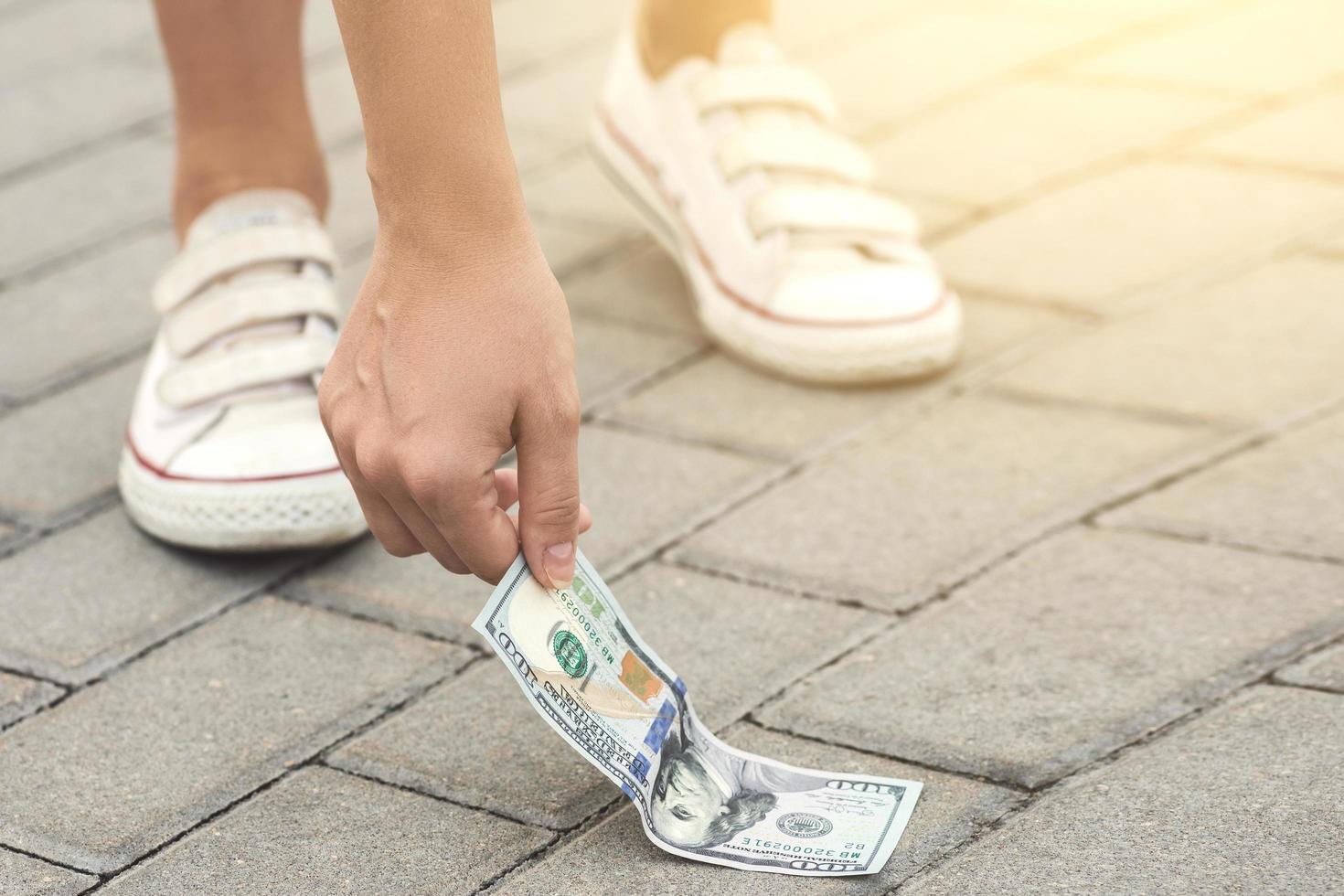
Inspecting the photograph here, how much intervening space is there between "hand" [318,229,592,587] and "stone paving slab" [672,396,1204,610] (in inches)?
19.7

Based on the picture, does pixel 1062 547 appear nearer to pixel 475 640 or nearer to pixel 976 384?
pixel 976 384

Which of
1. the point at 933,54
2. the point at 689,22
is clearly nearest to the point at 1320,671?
the point at 689,22

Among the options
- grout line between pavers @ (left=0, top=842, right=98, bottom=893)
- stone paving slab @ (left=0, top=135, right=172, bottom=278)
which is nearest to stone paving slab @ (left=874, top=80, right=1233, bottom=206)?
stone paving slab @ (left=0, top=135, right=172, bottom=278)

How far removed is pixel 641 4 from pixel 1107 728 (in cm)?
133

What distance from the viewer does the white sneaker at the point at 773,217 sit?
191 centimetres

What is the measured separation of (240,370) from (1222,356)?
114cm

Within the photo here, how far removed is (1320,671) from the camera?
134 cm

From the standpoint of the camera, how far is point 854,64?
2.98 metres

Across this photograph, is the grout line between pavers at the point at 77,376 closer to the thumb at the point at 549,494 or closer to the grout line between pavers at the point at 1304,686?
the thumb at the point at 549,494

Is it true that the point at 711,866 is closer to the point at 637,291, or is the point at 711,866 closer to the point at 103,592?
the point at 103,592

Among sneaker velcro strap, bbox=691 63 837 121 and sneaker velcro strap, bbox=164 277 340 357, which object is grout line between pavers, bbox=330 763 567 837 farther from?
sneaker velcro strap, bbox=691 63 837 121

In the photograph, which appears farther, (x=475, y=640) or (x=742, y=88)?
(x=742, y=88)

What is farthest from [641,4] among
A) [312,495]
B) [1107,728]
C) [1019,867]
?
[1019,867]

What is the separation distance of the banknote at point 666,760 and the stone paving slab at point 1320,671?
1.17 ft
